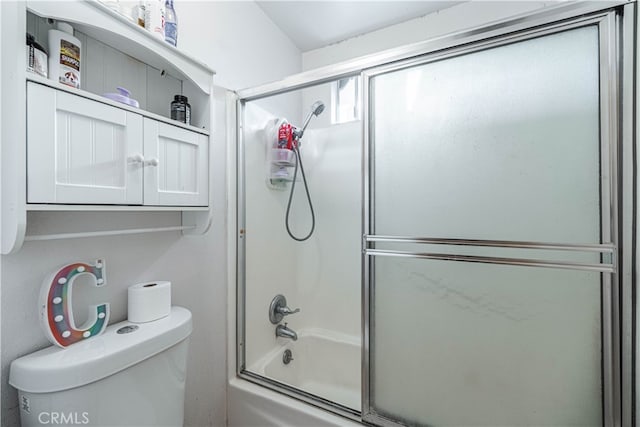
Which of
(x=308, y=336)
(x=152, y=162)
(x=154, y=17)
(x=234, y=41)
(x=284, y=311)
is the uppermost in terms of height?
(x=234, y=41)

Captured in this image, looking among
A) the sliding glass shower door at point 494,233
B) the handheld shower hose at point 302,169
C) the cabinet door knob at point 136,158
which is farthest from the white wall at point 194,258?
the sliding glass shower door at point 494,233

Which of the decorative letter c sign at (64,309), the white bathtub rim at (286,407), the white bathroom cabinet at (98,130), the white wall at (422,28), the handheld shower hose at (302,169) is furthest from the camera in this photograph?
the handheld shower hose at (302,169)

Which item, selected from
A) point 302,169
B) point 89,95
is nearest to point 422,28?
point 302,169

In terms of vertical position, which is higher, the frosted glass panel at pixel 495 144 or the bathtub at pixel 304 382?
the frosted glass panel at pixel 495 144

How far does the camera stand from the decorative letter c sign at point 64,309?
0.71 metres

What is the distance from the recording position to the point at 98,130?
723 millimetres

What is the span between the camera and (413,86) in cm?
102

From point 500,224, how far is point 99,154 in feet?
3.78

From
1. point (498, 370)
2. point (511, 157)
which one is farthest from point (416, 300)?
point (511, 157)

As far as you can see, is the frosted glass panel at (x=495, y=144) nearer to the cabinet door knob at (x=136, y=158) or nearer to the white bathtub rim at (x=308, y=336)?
the cabinet door knob at (x=136, y=158)

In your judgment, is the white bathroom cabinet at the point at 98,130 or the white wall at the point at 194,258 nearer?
the white bathroom cabinet at the point at 98,130

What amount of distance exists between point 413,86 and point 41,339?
1346 millimetres

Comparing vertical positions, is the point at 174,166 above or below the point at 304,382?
above

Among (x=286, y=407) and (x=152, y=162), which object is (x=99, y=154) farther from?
(x=286, y=407)
